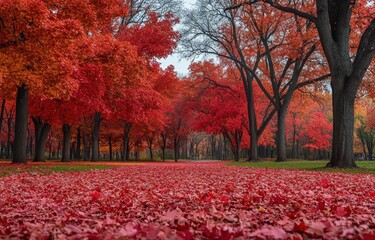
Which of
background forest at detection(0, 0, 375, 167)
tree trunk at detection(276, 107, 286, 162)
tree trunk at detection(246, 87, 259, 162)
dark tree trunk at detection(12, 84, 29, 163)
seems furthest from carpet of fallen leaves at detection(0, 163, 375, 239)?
tree trunk at detection(246, 87, 259, 162)

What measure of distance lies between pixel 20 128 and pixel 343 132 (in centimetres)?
1375

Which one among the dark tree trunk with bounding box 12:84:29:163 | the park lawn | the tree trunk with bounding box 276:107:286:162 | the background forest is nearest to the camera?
the park lawn

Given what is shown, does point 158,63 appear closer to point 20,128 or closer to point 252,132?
A: point 252,132

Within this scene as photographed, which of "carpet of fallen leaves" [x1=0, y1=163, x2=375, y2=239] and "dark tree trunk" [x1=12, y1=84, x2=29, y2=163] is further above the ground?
"dark tree trunk" [x1=12, y1=84, x2=29, y2=163]

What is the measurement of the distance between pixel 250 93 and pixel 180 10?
834 cm

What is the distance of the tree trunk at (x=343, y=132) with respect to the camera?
1251 cm

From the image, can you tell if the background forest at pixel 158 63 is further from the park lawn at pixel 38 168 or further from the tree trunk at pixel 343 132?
the park lawn at pixel 38 168

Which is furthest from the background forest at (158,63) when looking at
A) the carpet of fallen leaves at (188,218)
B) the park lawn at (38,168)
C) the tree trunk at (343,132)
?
the carpet of fallen leaves at (188,218)

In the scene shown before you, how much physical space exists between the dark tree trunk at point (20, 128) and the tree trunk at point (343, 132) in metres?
13.4

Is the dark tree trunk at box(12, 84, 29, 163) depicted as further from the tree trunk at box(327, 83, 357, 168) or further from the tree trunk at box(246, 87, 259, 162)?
the tree trunk at box(246, 87, 259, 162)

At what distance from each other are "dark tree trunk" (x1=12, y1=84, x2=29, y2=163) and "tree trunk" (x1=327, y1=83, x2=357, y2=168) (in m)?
13.4

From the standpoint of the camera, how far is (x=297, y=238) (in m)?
2.04

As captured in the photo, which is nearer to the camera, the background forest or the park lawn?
the park lawn

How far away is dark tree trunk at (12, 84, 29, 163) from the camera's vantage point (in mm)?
15633
